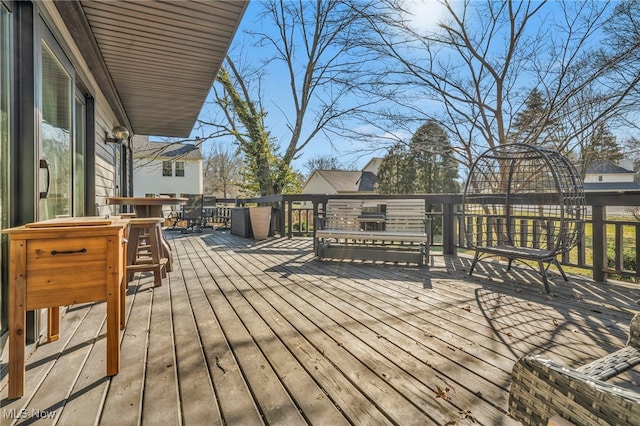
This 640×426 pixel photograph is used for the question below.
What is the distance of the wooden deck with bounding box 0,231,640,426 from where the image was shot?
1256 mm

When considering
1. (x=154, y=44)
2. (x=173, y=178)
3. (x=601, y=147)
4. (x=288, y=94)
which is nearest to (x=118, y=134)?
(x=154, y=44)

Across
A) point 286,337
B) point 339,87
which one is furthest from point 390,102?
point 286,337

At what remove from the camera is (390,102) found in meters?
8.31

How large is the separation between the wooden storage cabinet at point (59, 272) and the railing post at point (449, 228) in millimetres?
4410

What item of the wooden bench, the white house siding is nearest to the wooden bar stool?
the wooden bench

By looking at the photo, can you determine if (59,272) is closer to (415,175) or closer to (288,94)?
(288,94)

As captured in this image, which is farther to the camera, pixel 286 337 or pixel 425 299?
pixel 425 299

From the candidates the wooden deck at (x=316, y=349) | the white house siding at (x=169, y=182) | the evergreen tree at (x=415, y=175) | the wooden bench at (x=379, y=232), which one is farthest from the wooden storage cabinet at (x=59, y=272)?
the white house siding at (x=169, y=182)

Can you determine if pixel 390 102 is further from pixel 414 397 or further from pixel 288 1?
pixel 414 397

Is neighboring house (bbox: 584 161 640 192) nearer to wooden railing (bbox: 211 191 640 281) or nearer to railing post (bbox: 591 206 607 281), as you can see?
wooden railing (bbox: 211 191 640 281)

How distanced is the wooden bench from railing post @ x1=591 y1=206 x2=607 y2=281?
5.43 feet

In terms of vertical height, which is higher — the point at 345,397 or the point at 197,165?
the point at 197,165

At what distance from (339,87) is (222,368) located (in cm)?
965

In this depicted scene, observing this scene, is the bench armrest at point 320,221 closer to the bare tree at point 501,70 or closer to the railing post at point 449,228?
the railing post at point 449,228
